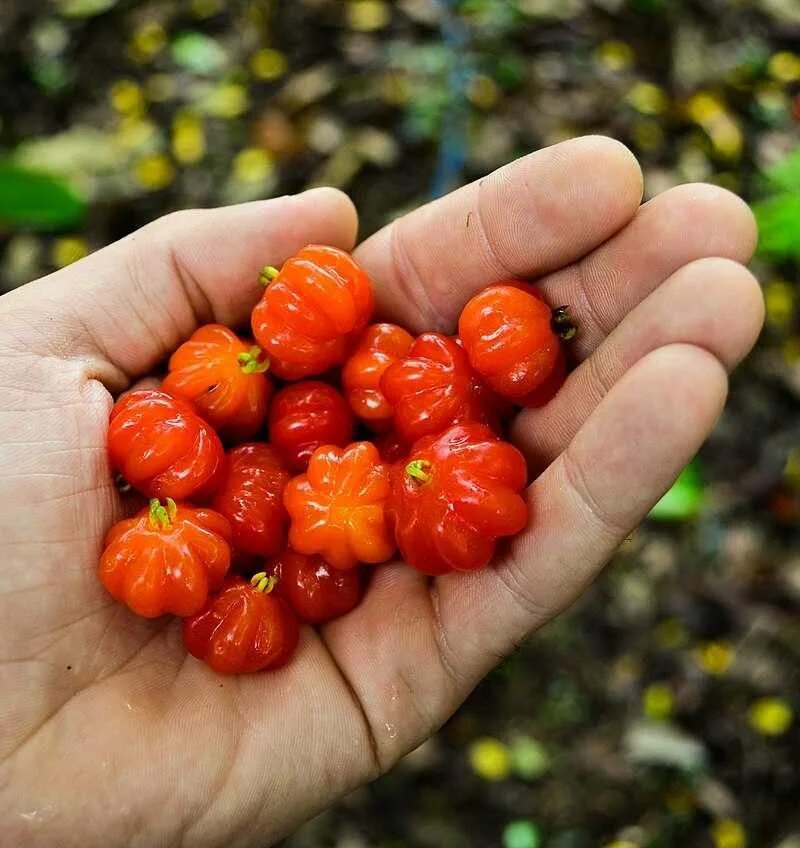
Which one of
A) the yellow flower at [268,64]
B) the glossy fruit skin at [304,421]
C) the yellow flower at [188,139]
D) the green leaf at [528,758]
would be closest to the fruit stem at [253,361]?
the glossy fruit skin at [304,421]

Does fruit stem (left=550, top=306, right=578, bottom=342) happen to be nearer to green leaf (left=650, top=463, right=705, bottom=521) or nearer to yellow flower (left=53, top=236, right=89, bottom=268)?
green leaf (left=650, top=463, right=705, bottom=521)

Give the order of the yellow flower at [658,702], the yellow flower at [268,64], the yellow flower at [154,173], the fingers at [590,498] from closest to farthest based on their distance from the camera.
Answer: the fingers at [590,498] < the yellow flower at [658,702] < the yellow flower at [154,173] < the yellow flower at [268,64]

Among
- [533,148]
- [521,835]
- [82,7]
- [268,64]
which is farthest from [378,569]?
[82,7]

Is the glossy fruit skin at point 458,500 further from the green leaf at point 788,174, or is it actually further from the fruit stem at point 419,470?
the green leaf at point 788,174

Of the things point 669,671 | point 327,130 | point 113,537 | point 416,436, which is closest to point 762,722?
point 669,671

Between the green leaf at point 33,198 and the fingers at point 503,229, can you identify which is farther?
the green leaf at point 33,198

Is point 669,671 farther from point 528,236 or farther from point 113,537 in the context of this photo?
point 113,537

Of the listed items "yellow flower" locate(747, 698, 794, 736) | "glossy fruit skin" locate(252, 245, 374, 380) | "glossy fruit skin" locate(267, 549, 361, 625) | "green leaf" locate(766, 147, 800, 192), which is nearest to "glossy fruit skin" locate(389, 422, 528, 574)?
"glossy fruit skin" locate(267, 549, 361, 625)
